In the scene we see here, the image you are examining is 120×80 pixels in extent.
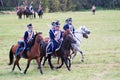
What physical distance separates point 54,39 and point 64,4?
6779 centimetres

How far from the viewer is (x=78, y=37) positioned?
1513 cm

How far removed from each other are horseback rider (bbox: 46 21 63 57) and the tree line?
60.4 meters

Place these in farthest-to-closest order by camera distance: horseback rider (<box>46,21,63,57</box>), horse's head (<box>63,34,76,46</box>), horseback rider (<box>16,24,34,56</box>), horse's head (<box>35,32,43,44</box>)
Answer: horseback rider (<box>46,21,63,57</box>) < horse's head (<box>63,34,76,46</box>) < horseback rider (<box>16,24,34,56</box>) < horse's head (<box>35,32,43,44</box>)

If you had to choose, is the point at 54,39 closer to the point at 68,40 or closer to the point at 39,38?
the point at 68,40

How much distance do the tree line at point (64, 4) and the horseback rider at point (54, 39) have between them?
6038 cm

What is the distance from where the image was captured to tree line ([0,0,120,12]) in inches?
3078

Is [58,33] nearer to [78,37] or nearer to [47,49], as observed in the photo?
[47,49]

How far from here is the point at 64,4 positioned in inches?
3174

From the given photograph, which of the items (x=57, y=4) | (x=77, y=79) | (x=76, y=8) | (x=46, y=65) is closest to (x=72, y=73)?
(x=77, y=79)

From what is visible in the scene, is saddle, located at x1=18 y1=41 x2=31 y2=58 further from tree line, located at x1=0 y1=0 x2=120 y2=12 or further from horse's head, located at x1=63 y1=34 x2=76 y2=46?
tree line, located at x1=0 y1=0 x2=120 y2=12

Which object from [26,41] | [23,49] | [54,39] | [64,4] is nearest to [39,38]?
[26,41]

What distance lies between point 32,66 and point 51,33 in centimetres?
187

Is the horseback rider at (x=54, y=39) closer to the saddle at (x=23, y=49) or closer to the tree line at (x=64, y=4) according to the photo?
the saddle at (x=23, y=49)

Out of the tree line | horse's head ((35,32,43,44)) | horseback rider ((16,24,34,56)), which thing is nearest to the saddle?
horseback rider ((16,24,34,56))
